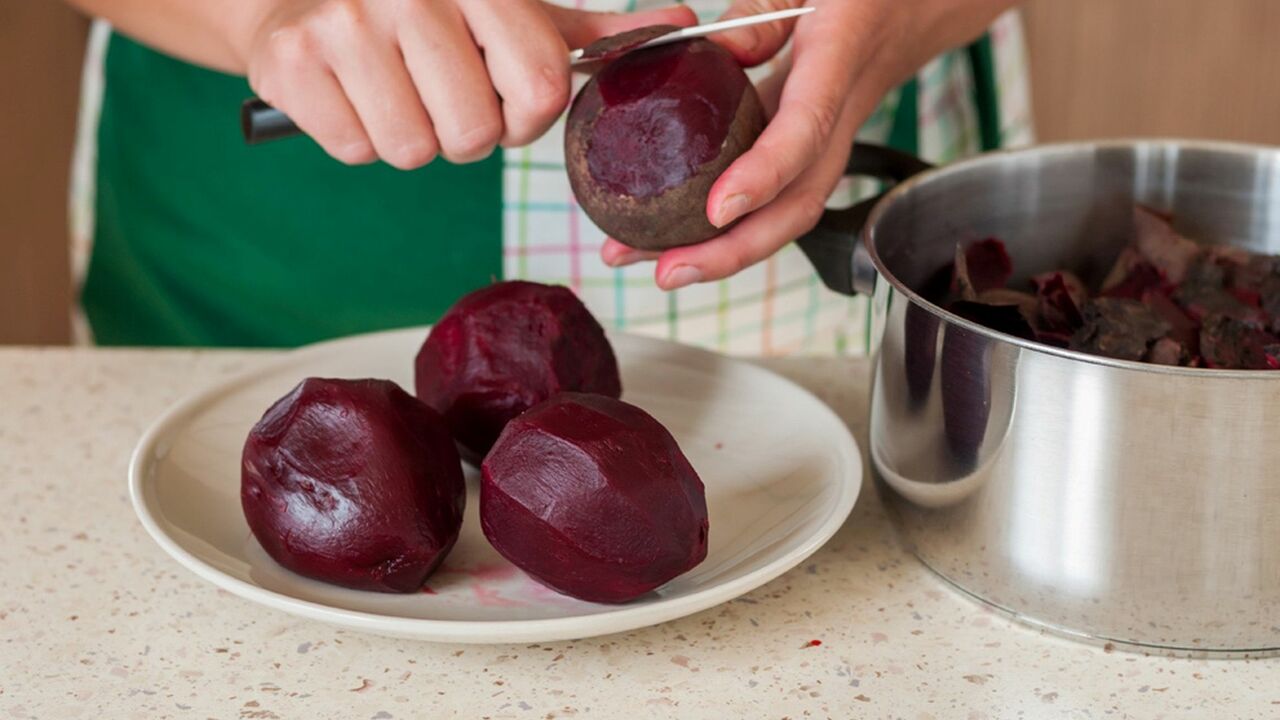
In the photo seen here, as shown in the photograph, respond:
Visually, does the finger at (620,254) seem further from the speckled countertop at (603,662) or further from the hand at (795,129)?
the speckled countertop at (603,662)

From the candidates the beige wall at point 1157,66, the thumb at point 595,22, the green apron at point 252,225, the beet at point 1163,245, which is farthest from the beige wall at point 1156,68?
the thumb at point 595,22

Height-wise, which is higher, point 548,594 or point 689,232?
point 689,232

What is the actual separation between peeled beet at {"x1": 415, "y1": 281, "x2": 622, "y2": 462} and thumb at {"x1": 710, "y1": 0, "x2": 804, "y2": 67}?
0.74ft

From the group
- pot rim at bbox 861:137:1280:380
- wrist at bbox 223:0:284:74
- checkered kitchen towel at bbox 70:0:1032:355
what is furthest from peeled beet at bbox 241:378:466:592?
checkered kitchen towel at bbox 70:0:1032:355

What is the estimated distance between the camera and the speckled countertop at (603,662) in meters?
0.71

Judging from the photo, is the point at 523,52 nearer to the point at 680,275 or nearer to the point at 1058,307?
the point at 680,275

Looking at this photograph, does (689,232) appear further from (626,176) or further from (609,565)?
(609,565)

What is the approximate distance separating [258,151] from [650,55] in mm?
755

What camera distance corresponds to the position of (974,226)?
100 cm

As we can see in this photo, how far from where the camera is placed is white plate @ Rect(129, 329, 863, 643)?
0.71 m

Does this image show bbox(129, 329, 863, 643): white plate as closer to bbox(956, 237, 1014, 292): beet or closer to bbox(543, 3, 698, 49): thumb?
bbox(956, 237, 1014, 292): beet

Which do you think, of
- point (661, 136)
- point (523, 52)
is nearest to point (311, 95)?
point (523, 52)

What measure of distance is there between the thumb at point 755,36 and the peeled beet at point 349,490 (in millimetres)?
381

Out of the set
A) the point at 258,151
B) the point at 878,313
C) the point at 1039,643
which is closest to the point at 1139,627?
the point at 1039,643
